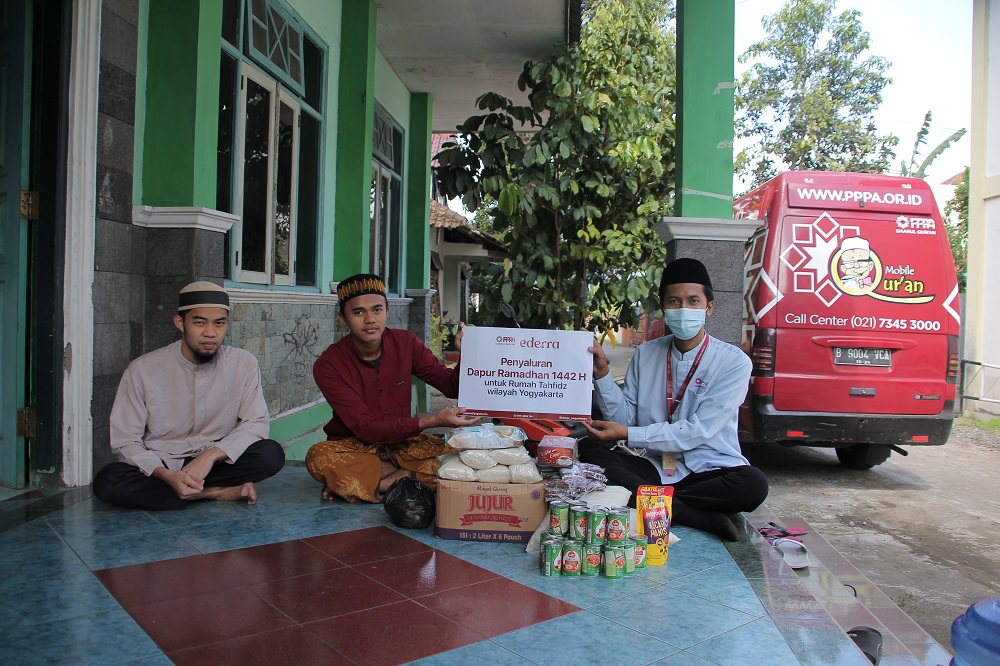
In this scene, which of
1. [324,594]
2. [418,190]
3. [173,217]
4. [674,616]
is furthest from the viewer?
[418,190]

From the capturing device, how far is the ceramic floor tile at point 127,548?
3.12 metres

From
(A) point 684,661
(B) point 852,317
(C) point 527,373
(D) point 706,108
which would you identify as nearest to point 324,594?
(A) point 684,661

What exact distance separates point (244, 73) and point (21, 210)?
2.08 metres

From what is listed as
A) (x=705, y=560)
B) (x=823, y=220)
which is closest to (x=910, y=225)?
(x=823, y=220)

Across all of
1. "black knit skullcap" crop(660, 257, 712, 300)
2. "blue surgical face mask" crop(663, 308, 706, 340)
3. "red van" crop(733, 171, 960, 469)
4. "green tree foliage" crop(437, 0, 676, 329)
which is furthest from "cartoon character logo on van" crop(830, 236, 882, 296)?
"blue surgical face mask" crop(663, 308, 706, 340)

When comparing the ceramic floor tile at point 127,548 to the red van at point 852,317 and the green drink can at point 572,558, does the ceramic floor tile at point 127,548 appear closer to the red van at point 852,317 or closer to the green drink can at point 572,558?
the green drink can at point 572,558

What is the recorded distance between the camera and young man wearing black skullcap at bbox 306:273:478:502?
406cm

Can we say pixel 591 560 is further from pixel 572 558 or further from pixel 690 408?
pixel 690 408

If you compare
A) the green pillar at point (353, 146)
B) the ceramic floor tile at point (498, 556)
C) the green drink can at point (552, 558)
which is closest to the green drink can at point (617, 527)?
the green drink can at point (552, 558)

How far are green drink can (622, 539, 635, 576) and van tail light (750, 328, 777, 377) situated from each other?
12.2ft

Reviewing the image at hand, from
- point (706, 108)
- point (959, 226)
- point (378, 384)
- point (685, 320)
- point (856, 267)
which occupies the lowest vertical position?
point (378, 384)

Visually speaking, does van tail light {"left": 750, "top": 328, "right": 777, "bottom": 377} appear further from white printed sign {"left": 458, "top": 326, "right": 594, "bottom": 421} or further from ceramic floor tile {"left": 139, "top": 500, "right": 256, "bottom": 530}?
ceramic floor tile {"left": 139, "top": 500, "right": 256, "bottom": 530}

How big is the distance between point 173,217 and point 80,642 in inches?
110

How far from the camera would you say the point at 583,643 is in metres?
2.47
